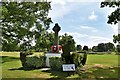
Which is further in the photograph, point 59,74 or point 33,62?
point 33,62

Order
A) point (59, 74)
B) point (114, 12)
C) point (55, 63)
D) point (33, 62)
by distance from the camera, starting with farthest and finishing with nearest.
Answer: point (114, 12) < point (33, 62) < point (55, 63) < point (59, 74)

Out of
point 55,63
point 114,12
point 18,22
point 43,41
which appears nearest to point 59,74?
point 55,63

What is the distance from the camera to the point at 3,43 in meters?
33.8

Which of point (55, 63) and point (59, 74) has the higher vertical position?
point (55, 63)

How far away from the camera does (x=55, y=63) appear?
788 inches

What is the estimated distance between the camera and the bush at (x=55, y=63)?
19578mm

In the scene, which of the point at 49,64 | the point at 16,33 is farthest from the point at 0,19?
the point at 49,64

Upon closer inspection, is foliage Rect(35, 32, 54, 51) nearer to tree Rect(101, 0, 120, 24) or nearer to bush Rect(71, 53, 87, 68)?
tree Rect(101, 0, 120, 24)

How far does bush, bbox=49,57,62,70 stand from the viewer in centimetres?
1958

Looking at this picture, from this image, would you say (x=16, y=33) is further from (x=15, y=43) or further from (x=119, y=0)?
(x=119, y=0)

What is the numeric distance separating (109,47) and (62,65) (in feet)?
340

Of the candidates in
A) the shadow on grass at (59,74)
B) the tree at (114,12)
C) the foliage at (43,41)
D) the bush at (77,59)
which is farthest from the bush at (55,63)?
the foliage at (43,41)

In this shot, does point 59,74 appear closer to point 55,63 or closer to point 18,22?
point 55,63

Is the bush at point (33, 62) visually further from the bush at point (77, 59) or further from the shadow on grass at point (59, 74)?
the bush at point (77, 59)
